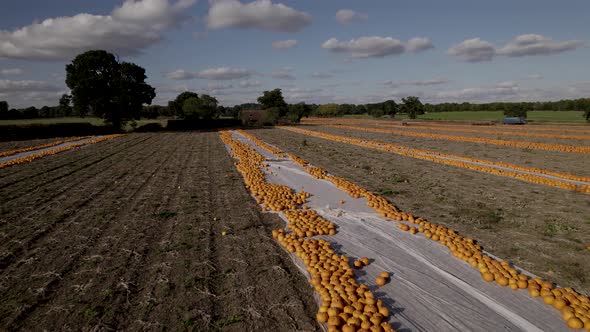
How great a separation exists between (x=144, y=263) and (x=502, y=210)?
9.07 metres

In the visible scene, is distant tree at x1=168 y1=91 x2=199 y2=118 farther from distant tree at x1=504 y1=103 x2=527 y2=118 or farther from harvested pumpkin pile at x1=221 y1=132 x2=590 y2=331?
harvested pumpkin pile at x1=221 y1=132 x2=590 y2=331

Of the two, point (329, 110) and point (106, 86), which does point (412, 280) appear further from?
point (329, 110)

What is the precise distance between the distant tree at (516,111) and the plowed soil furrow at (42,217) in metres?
75.3

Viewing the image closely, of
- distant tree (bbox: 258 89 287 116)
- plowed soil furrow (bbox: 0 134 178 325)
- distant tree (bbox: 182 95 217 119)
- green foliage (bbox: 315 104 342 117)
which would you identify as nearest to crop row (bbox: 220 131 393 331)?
plowed soil furrow (bbox: 0 134 178 325)

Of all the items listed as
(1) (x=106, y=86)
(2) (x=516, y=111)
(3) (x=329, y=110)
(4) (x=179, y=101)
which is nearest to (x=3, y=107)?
(4) (x=179, y=101)

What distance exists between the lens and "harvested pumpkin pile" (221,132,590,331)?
4.11 meters

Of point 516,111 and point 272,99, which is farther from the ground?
point 272,99

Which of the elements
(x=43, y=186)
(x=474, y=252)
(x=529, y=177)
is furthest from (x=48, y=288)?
(x=529, y=177)

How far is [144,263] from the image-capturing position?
18.4ft

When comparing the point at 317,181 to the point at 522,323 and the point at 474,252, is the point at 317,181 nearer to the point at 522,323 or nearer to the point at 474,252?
the point at 474,252

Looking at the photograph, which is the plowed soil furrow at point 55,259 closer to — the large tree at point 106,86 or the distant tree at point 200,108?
the large tree at point 106,86

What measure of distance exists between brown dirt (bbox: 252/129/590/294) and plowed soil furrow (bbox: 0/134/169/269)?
29.5ft

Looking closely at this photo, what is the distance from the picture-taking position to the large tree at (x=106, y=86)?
132ft

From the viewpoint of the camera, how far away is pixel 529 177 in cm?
1252
